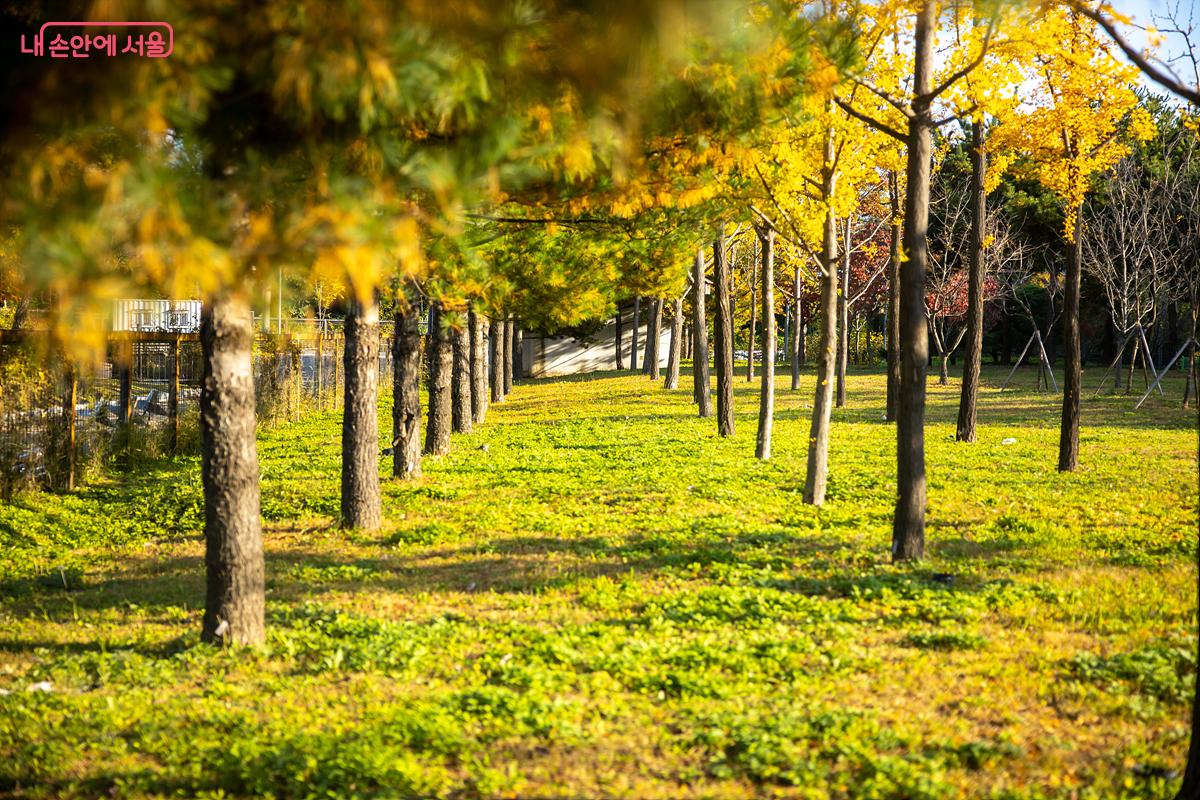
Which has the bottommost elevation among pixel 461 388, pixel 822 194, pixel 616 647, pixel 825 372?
pixel 616 647

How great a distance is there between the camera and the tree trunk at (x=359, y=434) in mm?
9523

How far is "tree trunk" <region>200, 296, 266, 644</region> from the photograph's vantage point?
5805 mm

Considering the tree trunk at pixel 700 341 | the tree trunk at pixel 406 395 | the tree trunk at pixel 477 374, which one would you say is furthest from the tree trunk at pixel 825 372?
the tree trunk at pixel 477 374

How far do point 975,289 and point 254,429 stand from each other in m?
13.3

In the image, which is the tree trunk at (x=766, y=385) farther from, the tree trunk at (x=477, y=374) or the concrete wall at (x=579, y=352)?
the concrete wall at (x=579, y=352)

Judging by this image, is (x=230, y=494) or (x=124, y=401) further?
(x=124, y=401)

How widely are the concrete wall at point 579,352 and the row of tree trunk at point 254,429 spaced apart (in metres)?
28.5

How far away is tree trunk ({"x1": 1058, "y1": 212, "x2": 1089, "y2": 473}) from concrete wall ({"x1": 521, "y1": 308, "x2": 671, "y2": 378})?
33.7 m

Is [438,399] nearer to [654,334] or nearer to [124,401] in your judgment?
[124,401]

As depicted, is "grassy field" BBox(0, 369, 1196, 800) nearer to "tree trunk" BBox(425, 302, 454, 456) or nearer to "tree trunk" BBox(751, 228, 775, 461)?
"tree trunk" BBox(751, 228, 775, 461)

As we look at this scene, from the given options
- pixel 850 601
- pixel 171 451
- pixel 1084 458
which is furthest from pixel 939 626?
pixel 171 451

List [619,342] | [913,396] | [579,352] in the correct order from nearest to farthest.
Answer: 1. [913,396]
2. [619,342]
3. [579,352]

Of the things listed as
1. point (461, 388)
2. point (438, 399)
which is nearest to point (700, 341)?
point (461, 388)

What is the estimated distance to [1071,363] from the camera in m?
13.0
